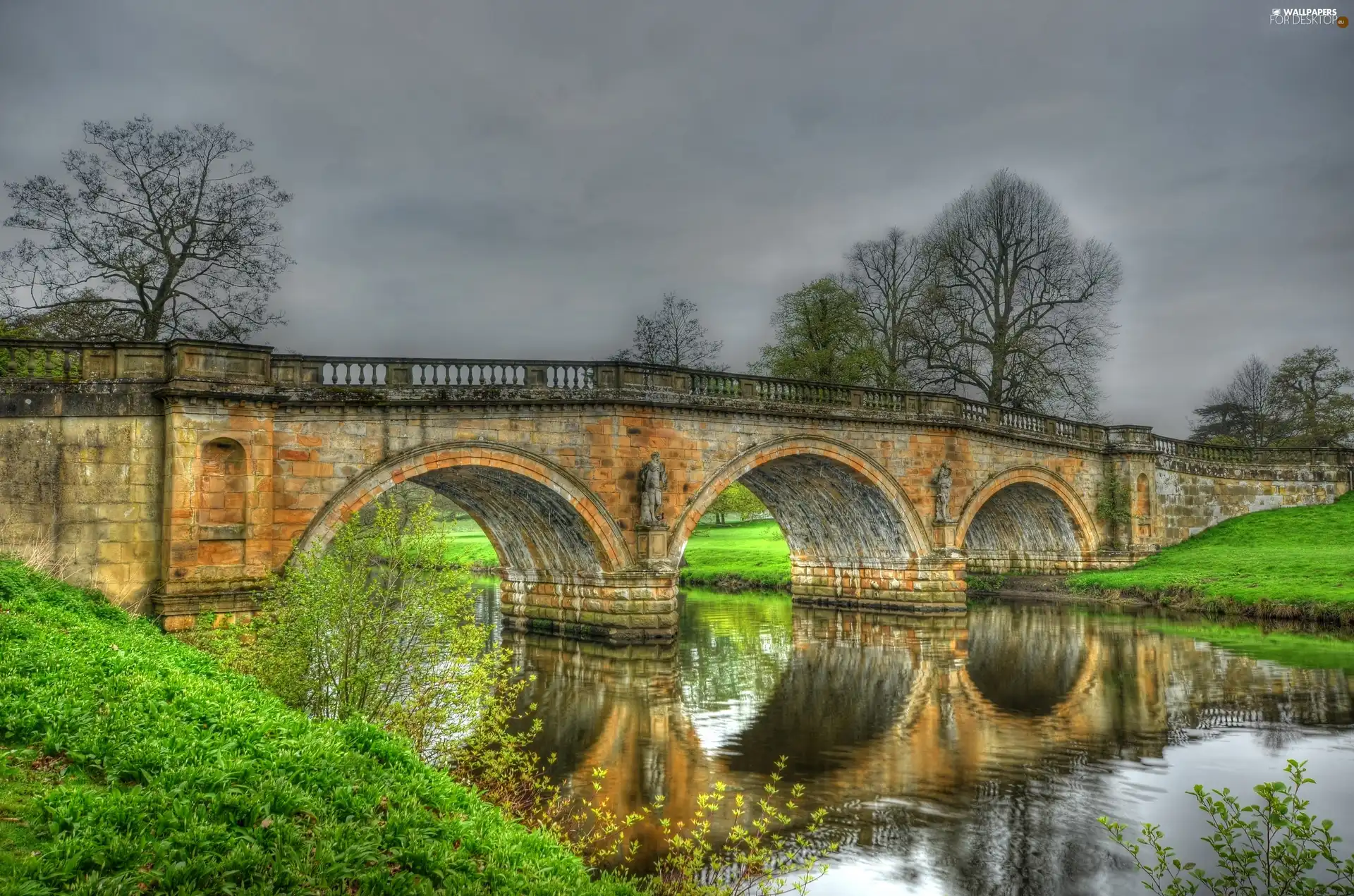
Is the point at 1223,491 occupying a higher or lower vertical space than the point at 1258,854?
higher

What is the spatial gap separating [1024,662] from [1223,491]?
20929 mm

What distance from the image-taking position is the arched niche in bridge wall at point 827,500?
77.5 feet

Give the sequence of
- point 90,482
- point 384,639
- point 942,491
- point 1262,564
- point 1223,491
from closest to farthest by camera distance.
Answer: point 384,639
point 90,482
point 942,491
point 1262,564
point 1223,491

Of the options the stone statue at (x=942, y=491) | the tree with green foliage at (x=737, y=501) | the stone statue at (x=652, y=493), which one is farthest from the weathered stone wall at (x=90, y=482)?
the tree with green foliage at (x=737, y=501)

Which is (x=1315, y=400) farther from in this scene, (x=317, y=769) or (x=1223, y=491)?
(x=317, y=769)

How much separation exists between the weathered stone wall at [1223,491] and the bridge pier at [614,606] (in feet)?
70.0

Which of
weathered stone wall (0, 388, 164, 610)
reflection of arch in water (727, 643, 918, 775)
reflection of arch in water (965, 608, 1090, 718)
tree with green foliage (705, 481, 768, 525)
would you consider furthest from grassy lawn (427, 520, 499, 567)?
reflection of arch in water (965, 608, 1090, 718)

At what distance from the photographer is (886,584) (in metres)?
27.6

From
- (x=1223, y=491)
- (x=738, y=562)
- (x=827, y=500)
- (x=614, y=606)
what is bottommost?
(x=614, y=606)

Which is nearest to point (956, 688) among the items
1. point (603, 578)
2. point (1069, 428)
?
point (603, 578)

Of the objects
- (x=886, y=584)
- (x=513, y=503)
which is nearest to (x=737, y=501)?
(x=886, y=584)

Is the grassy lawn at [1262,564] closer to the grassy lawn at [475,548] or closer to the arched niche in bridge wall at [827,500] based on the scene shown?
the arched niche in bridge wall at [827,500]

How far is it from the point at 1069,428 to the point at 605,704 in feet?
73.4

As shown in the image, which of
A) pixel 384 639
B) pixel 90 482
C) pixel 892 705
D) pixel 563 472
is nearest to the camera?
pixel 384 639
